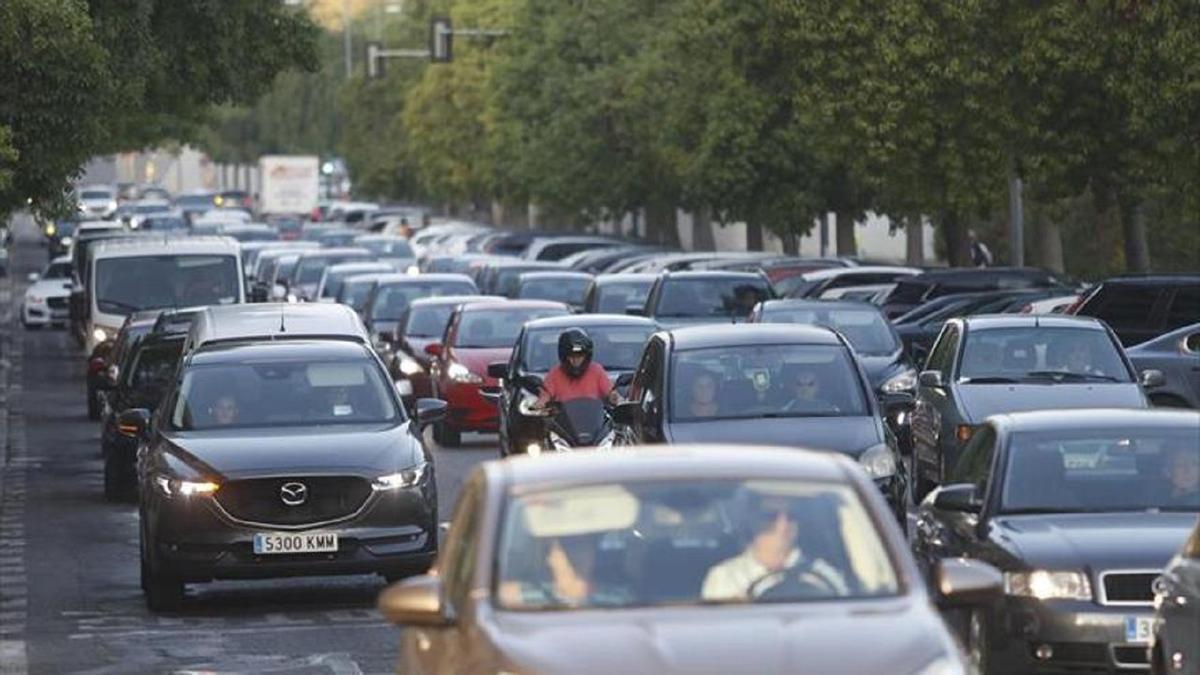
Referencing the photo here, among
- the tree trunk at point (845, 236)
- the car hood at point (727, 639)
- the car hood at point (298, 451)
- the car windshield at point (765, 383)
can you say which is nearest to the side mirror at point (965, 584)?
the car hood at point (727, 639)

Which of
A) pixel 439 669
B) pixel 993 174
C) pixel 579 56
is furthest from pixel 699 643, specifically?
pixel 579 56

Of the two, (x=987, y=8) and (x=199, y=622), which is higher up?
(x=987, y=8)

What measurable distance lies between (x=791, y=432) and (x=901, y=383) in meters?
9.84

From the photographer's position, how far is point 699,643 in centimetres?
906

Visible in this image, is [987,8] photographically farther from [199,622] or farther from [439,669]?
[439,669]

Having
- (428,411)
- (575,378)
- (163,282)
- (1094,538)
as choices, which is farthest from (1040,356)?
(163,282)

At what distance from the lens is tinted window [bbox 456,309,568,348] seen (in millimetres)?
35500

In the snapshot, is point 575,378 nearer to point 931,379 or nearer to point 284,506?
point 931,379

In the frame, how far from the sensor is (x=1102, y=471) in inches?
598

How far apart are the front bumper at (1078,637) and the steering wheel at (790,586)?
13.6 feet

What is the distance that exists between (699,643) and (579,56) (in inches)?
2985

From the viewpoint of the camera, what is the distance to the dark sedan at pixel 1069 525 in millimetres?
13828

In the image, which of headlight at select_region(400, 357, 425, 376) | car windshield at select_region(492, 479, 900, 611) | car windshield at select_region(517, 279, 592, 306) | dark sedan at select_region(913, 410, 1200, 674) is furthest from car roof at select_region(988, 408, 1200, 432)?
car windshield at select_region(517, 279, 592, 306)

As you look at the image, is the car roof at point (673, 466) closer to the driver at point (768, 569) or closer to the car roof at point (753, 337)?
the driver at point (768, 569)
